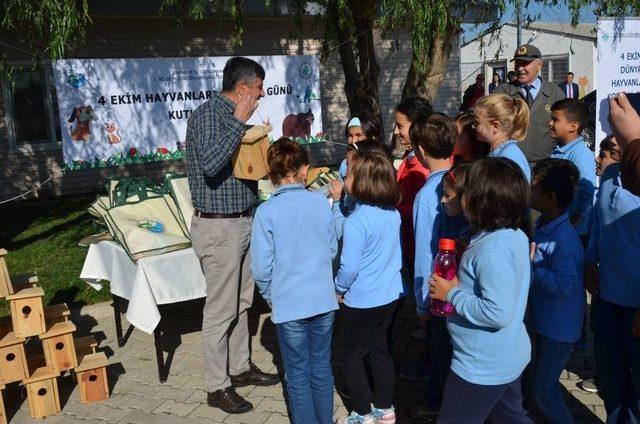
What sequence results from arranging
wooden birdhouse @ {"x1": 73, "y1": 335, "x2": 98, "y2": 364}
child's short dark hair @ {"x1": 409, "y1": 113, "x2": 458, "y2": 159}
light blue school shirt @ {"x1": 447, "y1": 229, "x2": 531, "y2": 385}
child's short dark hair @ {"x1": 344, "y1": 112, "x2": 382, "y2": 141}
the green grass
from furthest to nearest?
1. the green grass
2. child's short dark hair @ {"x1": 344, "y1": 112, "x2": 382, "y2": 141}
3. wooden birdhouse @ {"x1": 73, "y1": 335, "x2": 98, "y2": 364}
4. child's short dark hair @ {"x1": 409, "y1": 113, "x2": 458, "y2": 159}
5. light blue school shirt @ {"x1": 447, "y1": 229, "x2": 531, "y2": 385}

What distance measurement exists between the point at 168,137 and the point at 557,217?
13.3 feet

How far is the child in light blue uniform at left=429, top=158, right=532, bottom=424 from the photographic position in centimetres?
247

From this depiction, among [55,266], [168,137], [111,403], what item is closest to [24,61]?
[55,266]

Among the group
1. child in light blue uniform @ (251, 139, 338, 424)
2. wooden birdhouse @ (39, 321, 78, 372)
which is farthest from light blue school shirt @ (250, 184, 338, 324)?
wooden birdhouse @ (39, 321, 78, 372)

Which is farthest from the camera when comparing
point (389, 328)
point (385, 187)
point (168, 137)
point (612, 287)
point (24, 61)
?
point (24, 61)

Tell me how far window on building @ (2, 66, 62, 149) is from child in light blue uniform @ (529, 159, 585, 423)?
34.7 ft

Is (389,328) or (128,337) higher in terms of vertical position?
(389,328)

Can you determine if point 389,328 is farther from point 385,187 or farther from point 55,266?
point 55,266

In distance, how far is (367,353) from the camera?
11.9ft

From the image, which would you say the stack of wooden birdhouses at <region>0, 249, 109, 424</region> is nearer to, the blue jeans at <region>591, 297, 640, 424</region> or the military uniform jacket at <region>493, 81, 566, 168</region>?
the blue jeans at <region>591, 297, 640, 424</region>

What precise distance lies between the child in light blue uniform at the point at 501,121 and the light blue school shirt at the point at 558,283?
52cm

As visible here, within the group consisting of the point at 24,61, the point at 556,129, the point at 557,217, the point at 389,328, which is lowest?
the point at 389,328

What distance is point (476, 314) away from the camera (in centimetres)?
248

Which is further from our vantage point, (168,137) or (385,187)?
(168,137)
